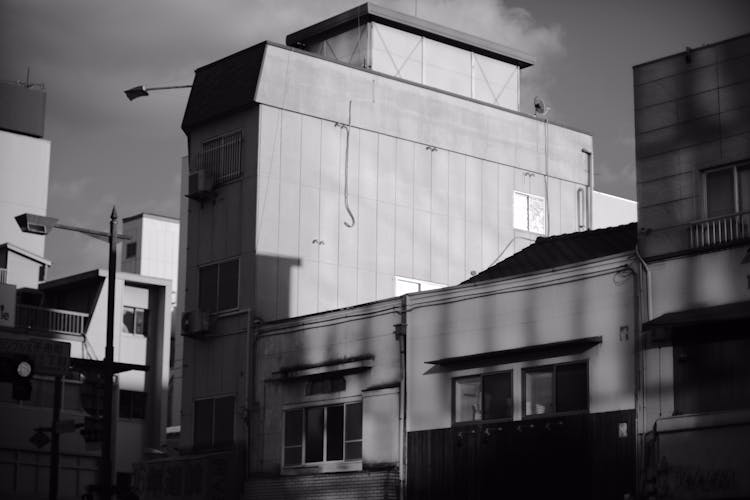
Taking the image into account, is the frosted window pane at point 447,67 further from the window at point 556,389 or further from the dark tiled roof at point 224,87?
the window at point 556,389

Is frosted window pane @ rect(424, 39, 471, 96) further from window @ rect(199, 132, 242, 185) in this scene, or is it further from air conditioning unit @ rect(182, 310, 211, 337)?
air conditioning unit @ rect(182, 310, 211, 337)

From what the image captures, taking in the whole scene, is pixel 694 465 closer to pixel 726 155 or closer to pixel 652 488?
pixel 652 488

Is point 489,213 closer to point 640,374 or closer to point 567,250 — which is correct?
point 567,250

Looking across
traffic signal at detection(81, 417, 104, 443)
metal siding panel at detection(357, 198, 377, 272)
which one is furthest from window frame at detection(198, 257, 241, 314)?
traffic signal at detection(81, 417, 104, 443)

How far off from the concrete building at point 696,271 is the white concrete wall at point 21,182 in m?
61.7

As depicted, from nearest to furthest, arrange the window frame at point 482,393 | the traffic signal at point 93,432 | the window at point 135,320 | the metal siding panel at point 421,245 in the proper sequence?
the window frame at point 482,393, the traffic signal at point 93,432, the metal siding panel at point 421,245, the window at point 135,320

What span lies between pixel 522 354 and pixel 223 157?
47.6ft

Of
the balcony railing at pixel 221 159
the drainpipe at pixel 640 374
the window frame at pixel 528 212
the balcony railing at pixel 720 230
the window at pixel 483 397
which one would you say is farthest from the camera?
the window frame at pixel 528 212

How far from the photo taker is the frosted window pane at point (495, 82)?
161 feet

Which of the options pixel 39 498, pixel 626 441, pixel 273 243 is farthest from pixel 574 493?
pixel 39 498

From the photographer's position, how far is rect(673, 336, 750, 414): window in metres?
26.5

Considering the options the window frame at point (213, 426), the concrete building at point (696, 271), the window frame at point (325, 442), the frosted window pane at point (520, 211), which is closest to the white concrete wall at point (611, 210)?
the frosted window pane at point (520, 211)

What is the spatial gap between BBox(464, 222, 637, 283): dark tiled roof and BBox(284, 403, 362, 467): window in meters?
5.47

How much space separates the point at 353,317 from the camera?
36.2 m
